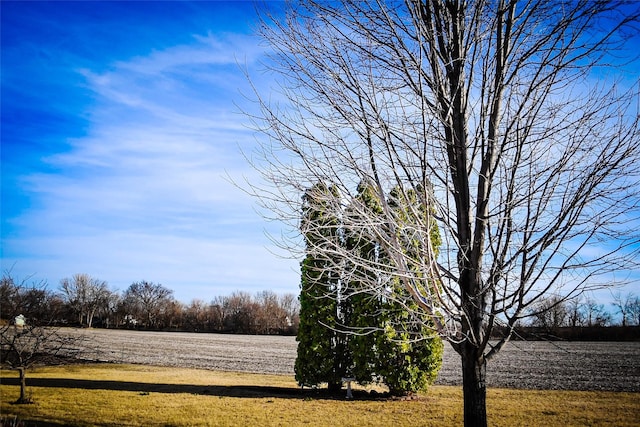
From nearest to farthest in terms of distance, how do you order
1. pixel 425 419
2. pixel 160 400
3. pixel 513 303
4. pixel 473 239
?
1. pixel 513 303
2. pixel 473 239
3. pixel 425 419
4. pixel 160 400

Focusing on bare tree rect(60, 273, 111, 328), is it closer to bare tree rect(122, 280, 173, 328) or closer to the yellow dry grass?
bare tree rect(122, 280, 173, 328)

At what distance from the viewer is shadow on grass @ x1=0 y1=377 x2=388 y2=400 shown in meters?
11.3

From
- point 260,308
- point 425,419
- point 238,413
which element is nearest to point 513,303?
point 425,419

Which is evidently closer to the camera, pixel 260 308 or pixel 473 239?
pixel 473 239

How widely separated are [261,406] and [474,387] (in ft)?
23.7

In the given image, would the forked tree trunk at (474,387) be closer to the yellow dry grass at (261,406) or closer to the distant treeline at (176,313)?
the yellow dry grass at (261,406)

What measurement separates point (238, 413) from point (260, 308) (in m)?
63.4

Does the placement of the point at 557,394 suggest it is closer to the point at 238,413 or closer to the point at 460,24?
the point at 238,413

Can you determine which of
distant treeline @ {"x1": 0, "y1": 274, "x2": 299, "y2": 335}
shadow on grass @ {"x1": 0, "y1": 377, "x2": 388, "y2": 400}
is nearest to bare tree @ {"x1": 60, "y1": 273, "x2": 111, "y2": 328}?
distant treeline @ {"x1": 0, "y1": 274, "x2": 299, "y2": 335}

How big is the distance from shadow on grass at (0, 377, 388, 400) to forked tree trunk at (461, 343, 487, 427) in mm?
8195

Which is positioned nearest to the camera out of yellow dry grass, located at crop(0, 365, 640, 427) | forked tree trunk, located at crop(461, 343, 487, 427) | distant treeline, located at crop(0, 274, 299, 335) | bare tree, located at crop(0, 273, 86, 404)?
forked tree trunk, located at crop(461, 343, 487, 427)

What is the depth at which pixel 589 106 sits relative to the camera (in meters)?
3.64

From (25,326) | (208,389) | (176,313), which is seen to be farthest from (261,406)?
(176,313)

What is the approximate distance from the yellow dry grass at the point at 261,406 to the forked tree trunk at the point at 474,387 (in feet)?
16.4
